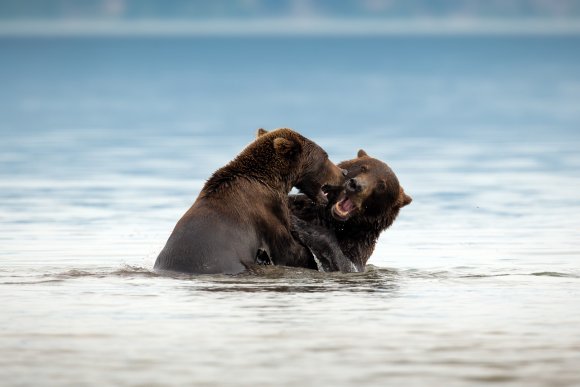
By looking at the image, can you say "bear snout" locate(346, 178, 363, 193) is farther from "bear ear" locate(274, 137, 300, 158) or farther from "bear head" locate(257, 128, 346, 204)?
"bear ear" locate(274, 137, 300, 158)

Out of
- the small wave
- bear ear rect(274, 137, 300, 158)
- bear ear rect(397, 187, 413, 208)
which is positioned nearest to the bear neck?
bear ear rect(397, 187, 413, 208)

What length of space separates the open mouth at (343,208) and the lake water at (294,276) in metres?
0.57

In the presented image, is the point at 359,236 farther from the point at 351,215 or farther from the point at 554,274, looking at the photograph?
the point at 554,274

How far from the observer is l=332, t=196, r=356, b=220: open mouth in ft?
41.5

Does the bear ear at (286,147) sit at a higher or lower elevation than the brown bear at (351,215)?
higher

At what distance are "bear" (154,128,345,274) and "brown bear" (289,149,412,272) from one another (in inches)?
6.2

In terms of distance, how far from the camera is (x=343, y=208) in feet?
42.0

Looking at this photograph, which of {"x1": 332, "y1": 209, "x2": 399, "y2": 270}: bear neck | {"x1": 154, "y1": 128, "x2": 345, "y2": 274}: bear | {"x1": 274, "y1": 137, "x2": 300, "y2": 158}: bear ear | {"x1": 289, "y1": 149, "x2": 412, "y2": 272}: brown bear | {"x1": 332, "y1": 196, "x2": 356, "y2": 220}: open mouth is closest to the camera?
{"x1": 154, "y1": 128, "x2": 345, "y2": 274}: bear

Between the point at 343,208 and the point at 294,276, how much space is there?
42.6 inches

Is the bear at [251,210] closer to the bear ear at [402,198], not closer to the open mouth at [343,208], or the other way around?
the open mouth at [343,208]

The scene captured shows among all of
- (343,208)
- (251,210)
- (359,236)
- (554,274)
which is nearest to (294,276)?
(251,210)

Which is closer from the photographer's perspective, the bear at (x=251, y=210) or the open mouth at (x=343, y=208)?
the bear at (x=251, y=210)

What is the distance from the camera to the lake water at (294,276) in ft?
28.2

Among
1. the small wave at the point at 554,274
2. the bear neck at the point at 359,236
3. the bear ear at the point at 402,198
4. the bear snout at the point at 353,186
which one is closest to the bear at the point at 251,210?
the bear snout at the point at 353,186
